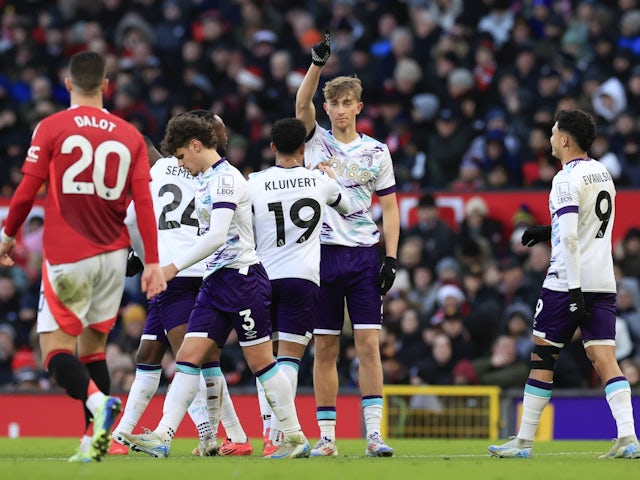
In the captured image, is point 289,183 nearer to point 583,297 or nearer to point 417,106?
point 583,297

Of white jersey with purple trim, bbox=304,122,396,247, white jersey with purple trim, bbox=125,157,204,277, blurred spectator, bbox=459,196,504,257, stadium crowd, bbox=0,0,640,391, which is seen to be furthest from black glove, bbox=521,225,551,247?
blurred spectator, bbox=459,196,504,257

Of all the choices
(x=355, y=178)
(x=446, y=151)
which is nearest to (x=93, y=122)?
(x=355, y=178)

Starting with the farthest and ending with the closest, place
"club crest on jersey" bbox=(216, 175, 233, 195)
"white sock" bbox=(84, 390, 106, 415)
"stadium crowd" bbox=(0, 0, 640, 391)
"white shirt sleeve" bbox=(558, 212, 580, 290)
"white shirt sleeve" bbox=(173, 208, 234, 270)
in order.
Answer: "stadium crowd" bbox=(0, 0, 640, 391), "white shirt sleeve" bbox=(558, 212, 580, 290), "club crest on jersey" bbox=(216, 175, 233, 195), "white shirt sleeve" bbox=(173, 208, 234, 270), "white sock" bbox=(84, 390, 106, 415)

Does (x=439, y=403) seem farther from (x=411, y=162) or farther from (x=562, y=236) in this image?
(x=562, y=236)

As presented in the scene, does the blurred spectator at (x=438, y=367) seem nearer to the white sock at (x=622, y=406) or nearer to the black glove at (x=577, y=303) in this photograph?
the white sock at (x=622, y=406)

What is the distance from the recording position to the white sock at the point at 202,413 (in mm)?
10062

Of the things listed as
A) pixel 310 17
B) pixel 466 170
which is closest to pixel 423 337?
pixel 466 170

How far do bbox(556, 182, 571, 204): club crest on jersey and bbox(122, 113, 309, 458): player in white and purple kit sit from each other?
2.13m

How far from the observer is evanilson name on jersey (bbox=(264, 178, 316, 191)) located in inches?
382

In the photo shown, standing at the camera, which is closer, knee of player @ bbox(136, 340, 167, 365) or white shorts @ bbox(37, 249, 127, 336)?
white shorts @ bbox(37, 249, 127, 336)

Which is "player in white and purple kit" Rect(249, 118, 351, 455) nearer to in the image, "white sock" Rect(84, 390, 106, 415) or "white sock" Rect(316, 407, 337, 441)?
"white sock" Rect(316, 407, 337, 441)

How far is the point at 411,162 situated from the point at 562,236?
29.6 ft

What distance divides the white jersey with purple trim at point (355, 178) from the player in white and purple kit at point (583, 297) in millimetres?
1393

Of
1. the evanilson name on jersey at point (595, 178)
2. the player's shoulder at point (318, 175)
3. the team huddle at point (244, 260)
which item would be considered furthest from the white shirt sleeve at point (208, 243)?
the evanilson name on jersey at point (595, 178)
